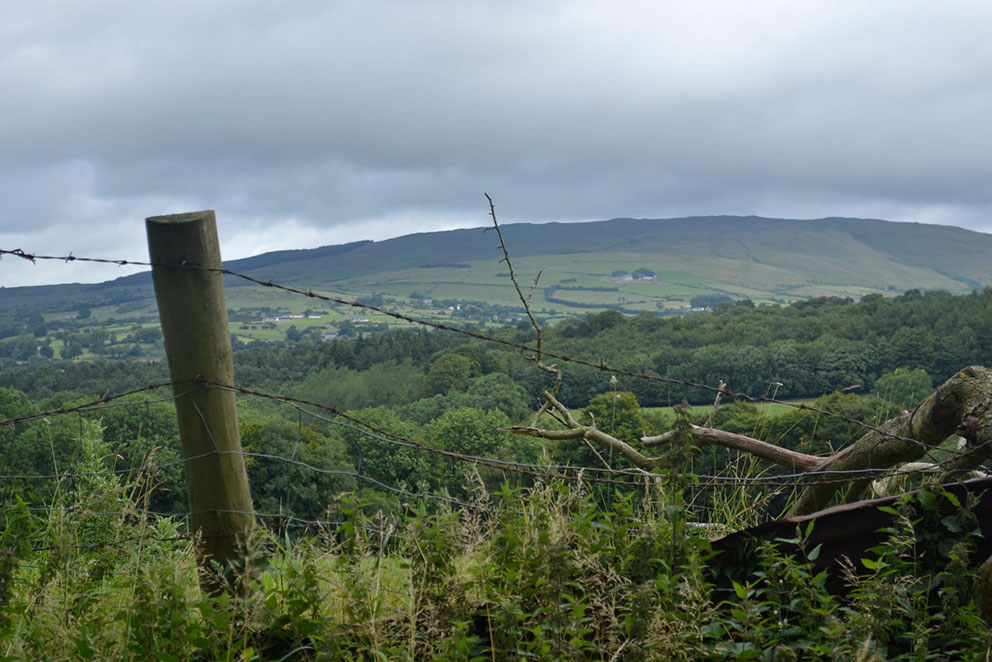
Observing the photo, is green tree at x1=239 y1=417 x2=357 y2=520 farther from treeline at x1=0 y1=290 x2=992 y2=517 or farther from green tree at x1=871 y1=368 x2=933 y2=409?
green tree at x1=871 y1=368 x2=933 y2=409

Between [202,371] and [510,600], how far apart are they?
1.57 meters

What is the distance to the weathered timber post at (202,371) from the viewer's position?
3256 millimetres

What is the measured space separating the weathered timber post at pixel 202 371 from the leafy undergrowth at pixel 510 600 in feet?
0.65

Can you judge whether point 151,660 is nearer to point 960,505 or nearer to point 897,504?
point 897,504

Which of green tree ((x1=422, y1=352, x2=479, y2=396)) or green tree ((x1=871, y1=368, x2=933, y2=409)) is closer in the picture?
green tree ((x1=871, y1=368, x2=933, y2=409))

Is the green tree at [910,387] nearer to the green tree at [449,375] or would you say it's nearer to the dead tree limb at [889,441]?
the green tree at [449,375]

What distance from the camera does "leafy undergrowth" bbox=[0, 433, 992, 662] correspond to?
278 cm

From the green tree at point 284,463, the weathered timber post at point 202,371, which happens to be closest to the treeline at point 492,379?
the green tree at point 284,463

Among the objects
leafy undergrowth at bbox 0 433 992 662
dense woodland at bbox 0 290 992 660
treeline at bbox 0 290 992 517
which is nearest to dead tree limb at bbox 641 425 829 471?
dense woodland at bbox 0 290 992 660

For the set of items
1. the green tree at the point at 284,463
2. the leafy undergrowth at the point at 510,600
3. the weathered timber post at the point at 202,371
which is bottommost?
the green tree at the point at 284,463

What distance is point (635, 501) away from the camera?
4.29 metres

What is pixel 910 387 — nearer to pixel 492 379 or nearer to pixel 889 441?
pixel 492 379

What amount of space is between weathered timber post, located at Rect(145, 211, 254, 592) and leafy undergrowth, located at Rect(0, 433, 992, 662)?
0.20m

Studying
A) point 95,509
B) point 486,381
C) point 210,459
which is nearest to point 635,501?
point 210,459
